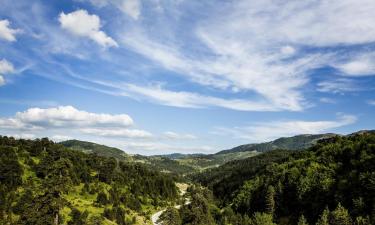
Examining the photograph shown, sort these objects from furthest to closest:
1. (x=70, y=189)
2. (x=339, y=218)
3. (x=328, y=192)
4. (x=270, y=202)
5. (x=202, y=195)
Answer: (x=270, y=202) < (x=328, y=192) < (x=70, y=189) < (x=202, y=195) < (x=339, y=218)

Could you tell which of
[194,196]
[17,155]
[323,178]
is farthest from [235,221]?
[17,155]

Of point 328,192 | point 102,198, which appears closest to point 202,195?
point 102,198

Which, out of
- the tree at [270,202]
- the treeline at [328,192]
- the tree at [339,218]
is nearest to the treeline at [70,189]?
the treeline at [328,192]

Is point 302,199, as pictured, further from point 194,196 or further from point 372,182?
point 194,196

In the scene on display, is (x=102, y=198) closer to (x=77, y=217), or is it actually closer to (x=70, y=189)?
(x=70, y=189)

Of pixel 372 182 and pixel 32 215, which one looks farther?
pixel 372 182

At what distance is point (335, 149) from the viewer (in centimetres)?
19350

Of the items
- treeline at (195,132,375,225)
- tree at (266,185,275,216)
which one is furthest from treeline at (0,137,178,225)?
tree at (266,185,275,216)

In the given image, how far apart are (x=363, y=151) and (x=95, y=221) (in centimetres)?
12200

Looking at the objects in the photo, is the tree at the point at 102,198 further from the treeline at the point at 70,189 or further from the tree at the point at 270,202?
the tree at the point at 270,202

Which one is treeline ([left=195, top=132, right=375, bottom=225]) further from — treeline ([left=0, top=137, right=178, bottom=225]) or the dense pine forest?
treeline ([left=0, top=137, right=178, bottom=225])

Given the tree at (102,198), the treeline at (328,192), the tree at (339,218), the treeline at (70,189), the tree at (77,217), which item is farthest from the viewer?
the tree at (102,198)

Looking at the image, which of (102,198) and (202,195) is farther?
(102,198)

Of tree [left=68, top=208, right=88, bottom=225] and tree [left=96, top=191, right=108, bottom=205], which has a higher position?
tree [left=96, top=191, right=108, bottom=205]
